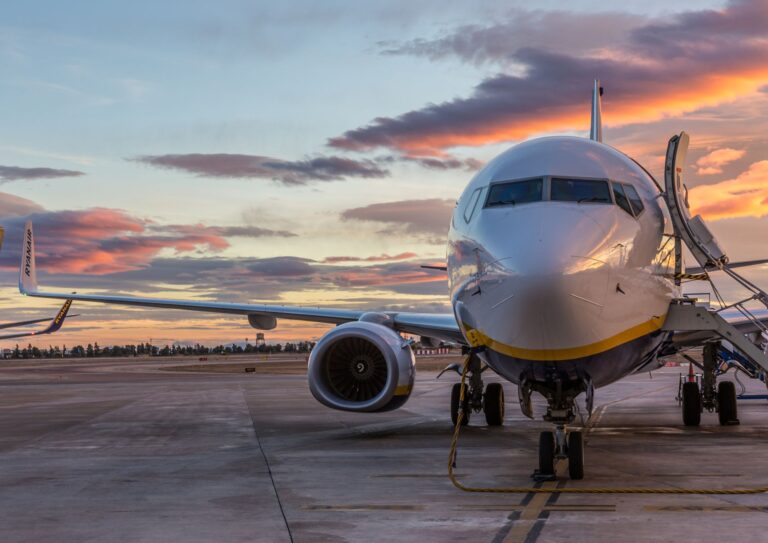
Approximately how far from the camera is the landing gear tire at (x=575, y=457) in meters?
10.7

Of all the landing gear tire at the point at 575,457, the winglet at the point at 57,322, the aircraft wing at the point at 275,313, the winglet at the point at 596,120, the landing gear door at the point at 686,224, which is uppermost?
the winglet at the point at 596,120

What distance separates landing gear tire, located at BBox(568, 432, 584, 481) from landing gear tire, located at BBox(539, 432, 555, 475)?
8.0 inches

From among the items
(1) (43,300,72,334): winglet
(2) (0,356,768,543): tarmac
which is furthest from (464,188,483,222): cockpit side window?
(1) (43,300,72,334): winglet

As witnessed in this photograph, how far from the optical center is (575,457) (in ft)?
35.4

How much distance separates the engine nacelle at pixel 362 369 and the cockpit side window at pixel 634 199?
5.02 m

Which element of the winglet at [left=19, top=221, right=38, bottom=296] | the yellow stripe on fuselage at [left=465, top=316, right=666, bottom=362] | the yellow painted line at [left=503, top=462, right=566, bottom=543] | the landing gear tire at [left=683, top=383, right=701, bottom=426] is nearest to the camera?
the yellow painted line at [left=503, top=462, right=566, bottom=543]

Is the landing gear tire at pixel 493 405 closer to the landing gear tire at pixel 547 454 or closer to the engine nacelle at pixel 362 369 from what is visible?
the engine nacelle at pixel 362 369

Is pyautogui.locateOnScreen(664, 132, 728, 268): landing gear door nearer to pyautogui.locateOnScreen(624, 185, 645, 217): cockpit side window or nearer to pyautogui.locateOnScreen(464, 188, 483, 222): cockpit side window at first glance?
pyautogui.locateOnScreen(624, 185, 645, 217): cockpit side window

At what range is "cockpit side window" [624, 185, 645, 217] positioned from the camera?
11.6m

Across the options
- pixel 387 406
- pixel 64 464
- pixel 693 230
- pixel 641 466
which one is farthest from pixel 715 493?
pixel 64 464

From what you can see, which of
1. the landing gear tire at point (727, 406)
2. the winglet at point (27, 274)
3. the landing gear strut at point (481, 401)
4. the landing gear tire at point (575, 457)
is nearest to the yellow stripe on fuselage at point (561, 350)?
the landing gear tire at point (575, 457)

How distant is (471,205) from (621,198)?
5.75 feet

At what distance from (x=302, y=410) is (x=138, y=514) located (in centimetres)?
1410

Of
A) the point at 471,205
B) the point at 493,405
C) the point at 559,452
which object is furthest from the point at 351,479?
the point at 493,405
